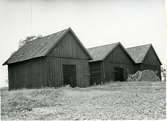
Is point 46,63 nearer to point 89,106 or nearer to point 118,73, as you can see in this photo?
point 89,106

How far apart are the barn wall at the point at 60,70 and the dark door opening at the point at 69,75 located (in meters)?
0.17

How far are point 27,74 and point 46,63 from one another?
0.95m

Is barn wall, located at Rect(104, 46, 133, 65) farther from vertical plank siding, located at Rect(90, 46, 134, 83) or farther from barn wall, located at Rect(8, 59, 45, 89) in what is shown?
barn wall, located at Rect(8, 59, 45, 89)

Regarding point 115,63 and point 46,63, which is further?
point 115,63

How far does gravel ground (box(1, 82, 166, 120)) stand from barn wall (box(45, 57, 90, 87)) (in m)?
2.26

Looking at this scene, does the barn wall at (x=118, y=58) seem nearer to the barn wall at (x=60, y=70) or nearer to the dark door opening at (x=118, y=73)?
the dark door opening at (x=118, y=73)

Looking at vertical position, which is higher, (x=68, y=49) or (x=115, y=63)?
(x=68, y=49)

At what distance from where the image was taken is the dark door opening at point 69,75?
44.4 feet

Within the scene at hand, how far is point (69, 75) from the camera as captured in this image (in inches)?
540

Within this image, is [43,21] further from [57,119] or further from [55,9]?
[57,119]

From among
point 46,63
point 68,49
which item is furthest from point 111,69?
point 46,63

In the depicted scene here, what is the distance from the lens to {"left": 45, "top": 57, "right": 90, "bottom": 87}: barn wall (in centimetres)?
1270

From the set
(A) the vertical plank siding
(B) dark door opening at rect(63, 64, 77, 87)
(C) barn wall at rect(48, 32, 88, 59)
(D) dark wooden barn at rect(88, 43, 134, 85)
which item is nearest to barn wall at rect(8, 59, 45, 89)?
(C) barn wall at rect(48, 32, 88, 59)

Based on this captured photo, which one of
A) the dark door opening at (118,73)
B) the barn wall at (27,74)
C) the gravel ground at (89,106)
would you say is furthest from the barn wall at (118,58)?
the gravel ground at (89,106)
